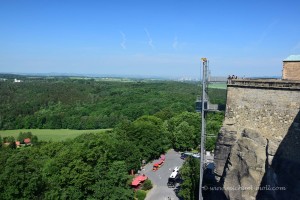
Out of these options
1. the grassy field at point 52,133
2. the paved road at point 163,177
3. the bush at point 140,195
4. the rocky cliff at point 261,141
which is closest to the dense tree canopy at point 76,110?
the grassy field at point 52,133

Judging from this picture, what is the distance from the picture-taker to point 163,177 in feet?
155

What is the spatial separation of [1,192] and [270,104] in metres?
25.0

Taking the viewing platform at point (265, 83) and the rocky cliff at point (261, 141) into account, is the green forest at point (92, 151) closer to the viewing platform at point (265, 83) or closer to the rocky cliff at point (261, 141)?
the rocky cliff at point (261, 141)

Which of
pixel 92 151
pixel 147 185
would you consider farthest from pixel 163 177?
pixel 92 151

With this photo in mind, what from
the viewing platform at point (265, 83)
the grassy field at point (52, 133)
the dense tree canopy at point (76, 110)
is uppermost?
the viewing platform at point (265, 83)

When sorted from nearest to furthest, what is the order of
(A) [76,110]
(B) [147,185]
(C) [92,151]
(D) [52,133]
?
(C) [92,151], (B) [147,185], (D) [52,133], (A) [76,110]

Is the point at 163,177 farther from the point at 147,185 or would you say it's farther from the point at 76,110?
the point at 76,110

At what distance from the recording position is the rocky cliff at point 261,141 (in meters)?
20.5

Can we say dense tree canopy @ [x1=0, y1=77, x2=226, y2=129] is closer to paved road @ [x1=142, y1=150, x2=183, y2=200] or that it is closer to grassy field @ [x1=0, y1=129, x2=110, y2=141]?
grassy field @ [x1=0, y1=129, x2=110, y2=141]

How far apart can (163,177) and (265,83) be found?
28.9 meters

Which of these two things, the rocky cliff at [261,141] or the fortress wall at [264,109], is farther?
the fortress wall at [264,109]

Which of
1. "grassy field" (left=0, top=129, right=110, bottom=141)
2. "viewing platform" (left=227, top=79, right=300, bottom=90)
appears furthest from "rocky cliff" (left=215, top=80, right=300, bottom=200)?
"grassy field" (left=0, top=129, right=110, bottom=141)

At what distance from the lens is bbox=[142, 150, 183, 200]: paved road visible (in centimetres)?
3960

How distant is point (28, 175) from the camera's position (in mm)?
28969
